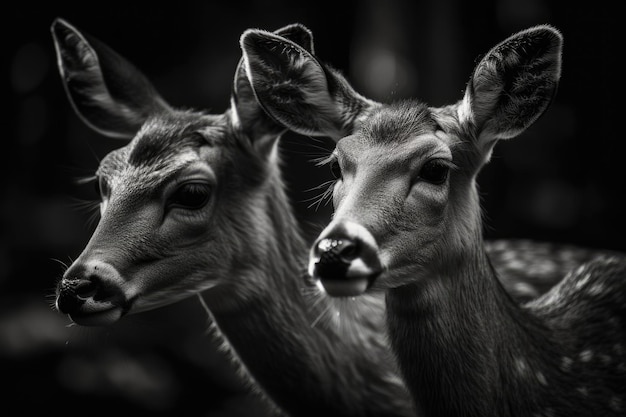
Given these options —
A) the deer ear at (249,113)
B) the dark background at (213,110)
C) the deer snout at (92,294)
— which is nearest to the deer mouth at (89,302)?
the deer snout at (92,294)

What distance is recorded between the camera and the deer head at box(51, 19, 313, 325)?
309 cm

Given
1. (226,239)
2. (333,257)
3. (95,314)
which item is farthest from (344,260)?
(226,239)

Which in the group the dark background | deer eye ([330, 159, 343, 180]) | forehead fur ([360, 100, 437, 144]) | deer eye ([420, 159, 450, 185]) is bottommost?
the dark background

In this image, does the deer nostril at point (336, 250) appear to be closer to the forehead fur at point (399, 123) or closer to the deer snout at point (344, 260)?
the deer snout at point (344, 260)

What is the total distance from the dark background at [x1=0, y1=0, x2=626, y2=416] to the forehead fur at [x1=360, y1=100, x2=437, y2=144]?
132 inches

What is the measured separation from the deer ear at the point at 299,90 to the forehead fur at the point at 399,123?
0.43 feet

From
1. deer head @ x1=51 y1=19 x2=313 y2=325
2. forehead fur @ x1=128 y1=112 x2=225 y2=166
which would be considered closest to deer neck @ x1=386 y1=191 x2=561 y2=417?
deer head @ x1=51 y1=19 x2=313 y2=325

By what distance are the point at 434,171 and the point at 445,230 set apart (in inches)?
8.3

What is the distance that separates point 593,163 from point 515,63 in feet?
16.3

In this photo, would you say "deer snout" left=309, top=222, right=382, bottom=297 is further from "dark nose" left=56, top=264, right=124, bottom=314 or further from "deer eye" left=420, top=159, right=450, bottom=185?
"dark nose" left=56, top=264, right=124, bottom=314

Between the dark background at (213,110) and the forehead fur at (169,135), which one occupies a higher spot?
the forehead fur at (169,135)

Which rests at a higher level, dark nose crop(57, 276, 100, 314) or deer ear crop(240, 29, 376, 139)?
deer ear crop(240, 29, 376, 139)

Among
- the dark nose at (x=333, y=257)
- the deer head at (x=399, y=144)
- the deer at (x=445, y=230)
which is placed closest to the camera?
the dark nose at (x=333, y=257)

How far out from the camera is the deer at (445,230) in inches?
110
